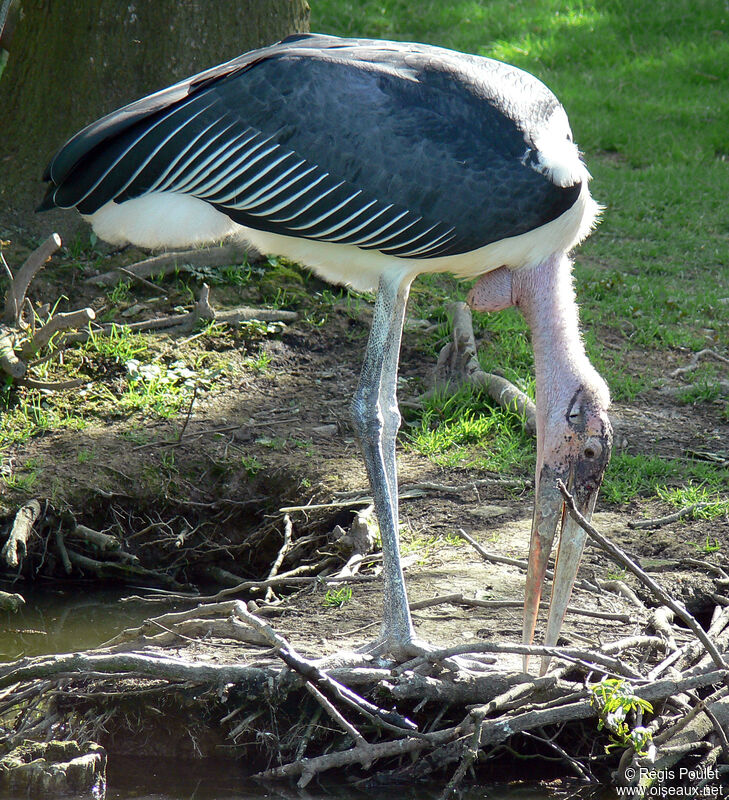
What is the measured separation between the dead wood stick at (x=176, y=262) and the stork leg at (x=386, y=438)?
7.73 ft

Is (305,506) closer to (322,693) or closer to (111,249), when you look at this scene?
(322,693)

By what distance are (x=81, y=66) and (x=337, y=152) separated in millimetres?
3346

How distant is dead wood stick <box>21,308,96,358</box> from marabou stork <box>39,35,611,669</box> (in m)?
1.49

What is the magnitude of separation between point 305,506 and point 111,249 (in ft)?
8.25

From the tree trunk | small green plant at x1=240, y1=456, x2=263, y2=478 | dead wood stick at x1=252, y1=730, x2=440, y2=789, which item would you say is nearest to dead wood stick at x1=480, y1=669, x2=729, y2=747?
dead wood stick at x1=252, y1=730, x2=440, y2=789

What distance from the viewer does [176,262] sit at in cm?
656

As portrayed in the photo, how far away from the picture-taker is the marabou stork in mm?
3799

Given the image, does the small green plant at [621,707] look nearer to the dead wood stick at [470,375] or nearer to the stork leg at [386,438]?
the stork leg at [386,438]

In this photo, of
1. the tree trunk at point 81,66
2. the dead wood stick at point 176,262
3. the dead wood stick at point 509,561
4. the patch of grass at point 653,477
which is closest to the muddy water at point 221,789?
the dead wood stick at point 509,561

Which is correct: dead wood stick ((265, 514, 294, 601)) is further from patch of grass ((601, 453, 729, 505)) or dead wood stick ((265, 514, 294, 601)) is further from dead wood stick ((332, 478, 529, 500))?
patch of grass ((601, 453, 729, 505))

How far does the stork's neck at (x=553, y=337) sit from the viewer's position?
13.1 feet

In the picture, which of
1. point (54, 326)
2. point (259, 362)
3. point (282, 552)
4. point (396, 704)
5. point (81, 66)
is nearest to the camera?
point (396, 704)

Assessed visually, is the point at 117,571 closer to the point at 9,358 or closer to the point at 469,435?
the point at 9,358

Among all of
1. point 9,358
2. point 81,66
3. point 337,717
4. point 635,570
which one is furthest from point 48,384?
point 635,570
